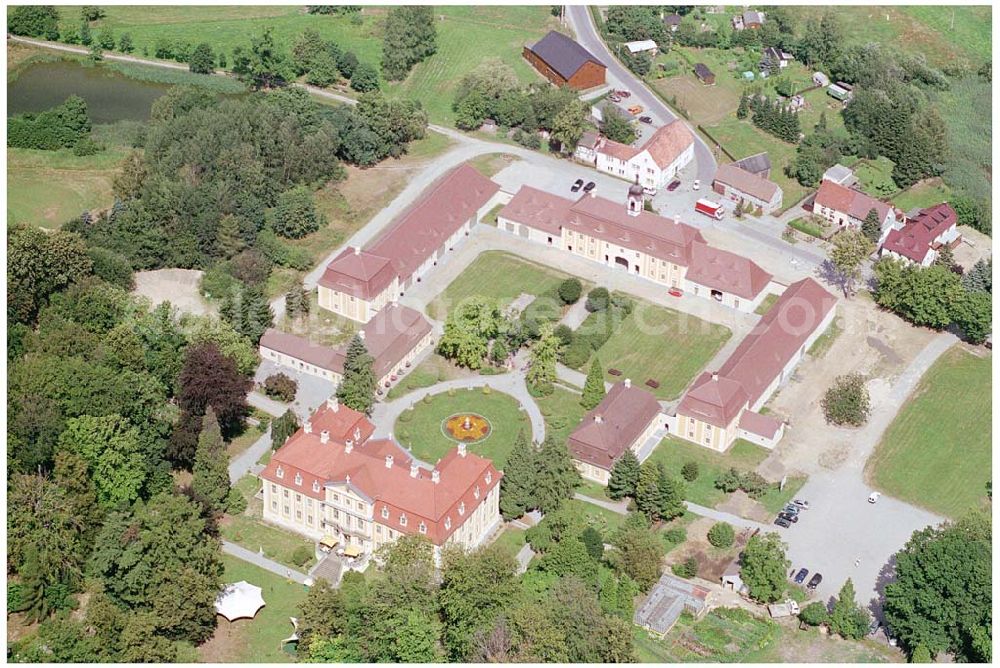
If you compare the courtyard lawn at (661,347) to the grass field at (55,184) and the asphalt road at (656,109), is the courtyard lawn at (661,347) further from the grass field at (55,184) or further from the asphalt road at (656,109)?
the grass field at (55,184)

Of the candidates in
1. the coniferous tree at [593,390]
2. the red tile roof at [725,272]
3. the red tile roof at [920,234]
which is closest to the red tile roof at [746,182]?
the red tile roof at [920,234]

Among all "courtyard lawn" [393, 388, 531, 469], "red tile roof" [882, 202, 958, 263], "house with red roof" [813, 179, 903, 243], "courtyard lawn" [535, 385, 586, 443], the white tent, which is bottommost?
the white tent

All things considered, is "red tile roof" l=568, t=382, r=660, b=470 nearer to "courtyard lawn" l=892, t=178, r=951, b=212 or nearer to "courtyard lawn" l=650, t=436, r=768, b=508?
"courtyard lawn" l=650, t=436, r=768, b=508

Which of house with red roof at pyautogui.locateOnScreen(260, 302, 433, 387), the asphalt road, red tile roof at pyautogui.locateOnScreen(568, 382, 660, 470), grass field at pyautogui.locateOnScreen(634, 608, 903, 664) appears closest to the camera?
grass field at pyautogui.locateOnScreen(634, 608, 903, 664)

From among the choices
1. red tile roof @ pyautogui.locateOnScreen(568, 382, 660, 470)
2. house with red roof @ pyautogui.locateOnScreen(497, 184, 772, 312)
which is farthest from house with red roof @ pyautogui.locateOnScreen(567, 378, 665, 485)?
house with red roof @ pyautogui.locateOnScreen(497, 184, 772, 312)

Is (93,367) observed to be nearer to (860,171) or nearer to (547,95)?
(547,95)
